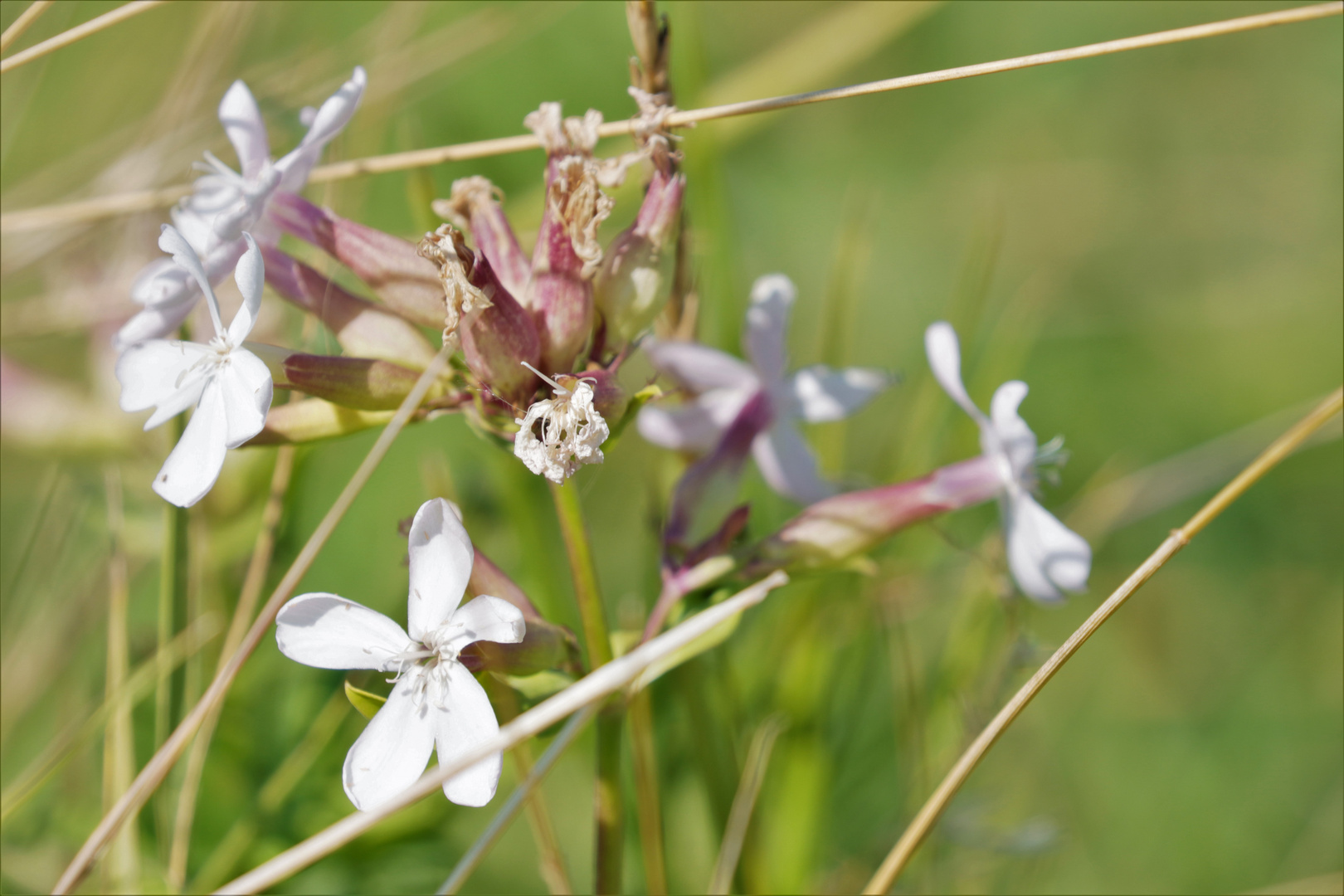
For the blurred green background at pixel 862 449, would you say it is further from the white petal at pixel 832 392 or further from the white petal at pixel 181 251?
the white petal at pixel 181 251

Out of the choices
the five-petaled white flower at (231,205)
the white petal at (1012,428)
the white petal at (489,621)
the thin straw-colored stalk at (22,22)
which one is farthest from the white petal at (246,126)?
the white petal at (1012,428)

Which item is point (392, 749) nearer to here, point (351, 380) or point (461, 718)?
point (461, 718)

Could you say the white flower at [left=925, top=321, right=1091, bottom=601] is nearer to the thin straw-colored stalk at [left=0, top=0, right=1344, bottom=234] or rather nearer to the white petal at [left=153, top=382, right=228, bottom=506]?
the thin straw-colored stalk at [left=0, top=0, right=1344, bottom=234]

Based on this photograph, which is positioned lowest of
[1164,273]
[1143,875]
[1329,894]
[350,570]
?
[1143,875]

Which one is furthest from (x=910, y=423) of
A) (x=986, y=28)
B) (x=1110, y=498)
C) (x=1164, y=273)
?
(x=986, y=28)

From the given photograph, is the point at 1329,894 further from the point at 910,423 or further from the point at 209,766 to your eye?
the point at 209,766

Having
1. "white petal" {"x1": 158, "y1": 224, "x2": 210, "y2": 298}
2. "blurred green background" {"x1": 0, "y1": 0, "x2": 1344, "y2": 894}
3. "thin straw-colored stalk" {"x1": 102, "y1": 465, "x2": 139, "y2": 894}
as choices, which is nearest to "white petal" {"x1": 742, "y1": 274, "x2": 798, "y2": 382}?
"blurred green background" {"x1": 0, "y1": 0, "x2": 1344, "y2": 894}
